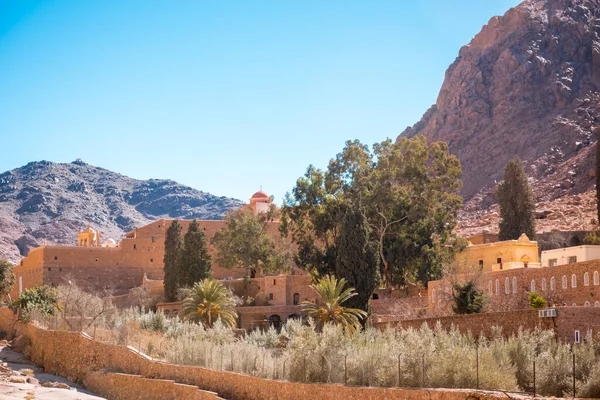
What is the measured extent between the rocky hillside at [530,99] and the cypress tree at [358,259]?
5191 cm

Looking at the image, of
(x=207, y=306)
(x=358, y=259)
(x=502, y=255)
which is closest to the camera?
(x=358, y=259)

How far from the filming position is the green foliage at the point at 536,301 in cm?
3158

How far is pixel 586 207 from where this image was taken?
79875 mm

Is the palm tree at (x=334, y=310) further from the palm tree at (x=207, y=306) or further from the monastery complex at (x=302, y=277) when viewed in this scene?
the palm tree at (x=207, y=306)

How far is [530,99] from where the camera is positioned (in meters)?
101

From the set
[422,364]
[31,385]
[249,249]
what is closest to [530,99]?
[249,249]

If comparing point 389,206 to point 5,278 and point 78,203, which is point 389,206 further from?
point 78,203

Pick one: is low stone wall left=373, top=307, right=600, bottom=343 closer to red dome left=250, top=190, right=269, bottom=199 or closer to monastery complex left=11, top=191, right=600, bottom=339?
monastery complex left=11, top=191, right=600, bottom=339

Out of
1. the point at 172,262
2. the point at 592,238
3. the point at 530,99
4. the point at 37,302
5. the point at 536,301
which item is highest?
the point at 530,99

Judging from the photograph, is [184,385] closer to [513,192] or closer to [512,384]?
[512,384]

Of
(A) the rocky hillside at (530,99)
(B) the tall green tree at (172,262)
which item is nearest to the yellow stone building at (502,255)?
(B) the tall green tree at (172,262)

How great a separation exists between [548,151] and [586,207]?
1757 centimetres

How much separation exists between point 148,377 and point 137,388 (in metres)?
0.82

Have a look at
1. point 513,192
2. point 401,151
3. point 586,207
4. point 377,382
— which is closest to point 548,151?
point 586,207
